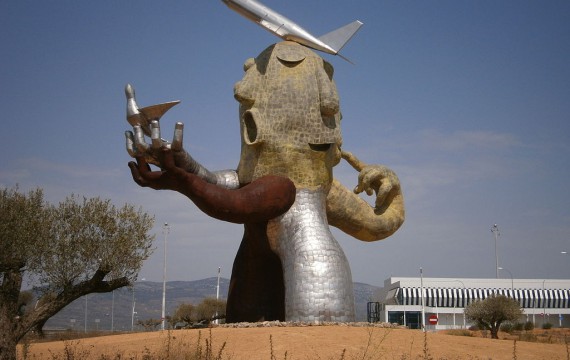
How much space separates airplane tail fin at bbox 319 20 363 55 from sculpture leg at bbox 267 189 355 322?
3.85 meters

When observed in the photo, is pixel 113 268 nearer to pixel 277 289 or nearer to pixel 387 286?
pixel 277 289

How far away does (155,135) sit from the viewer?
41.4 ft

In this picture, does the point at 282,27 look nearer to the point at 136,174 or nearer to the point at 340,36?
the point at 340,36

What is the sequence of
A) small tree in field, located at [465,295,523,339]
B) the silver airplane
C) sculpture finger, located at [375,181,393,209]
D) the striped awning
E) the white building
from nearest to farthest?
1. the silver airplane
2. sculpture finger, located at [375,181,393,209]
3. small tree in field, located at [465,295,523,339]
4. the white building
5. the striped awning

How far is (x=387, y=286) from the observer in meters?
67.6

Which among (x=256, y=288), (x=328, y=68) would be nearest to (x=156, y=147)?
(x=256, y=288)

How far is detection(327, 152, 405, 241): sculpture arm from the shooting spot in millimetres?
15891

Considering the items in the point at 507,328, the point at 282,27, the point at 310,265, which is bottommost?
the point at 507,328

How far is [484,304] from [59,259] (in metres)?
24.2

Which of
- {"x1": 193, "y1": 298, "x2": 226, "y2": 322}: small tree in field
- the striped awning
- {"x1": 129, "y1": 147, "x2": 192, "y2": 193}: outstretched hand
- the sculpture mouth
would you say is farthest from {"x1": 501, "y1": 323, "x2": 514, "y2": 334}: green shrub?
{"x1": 129, "y1": 147, "x2": 192, "y2": 193}: outstretched hand

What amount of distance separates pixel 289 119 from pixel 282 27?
2.60m

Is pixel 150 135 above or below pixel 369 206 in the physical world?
above

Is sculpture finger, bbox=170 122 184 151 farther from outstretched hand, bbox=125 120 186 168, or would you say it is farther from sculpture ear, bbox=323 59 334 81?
sculpture ear, bbox=323 59 334 81

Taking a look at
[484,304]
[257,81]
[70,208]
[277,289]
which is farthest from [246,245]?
[484,304]
